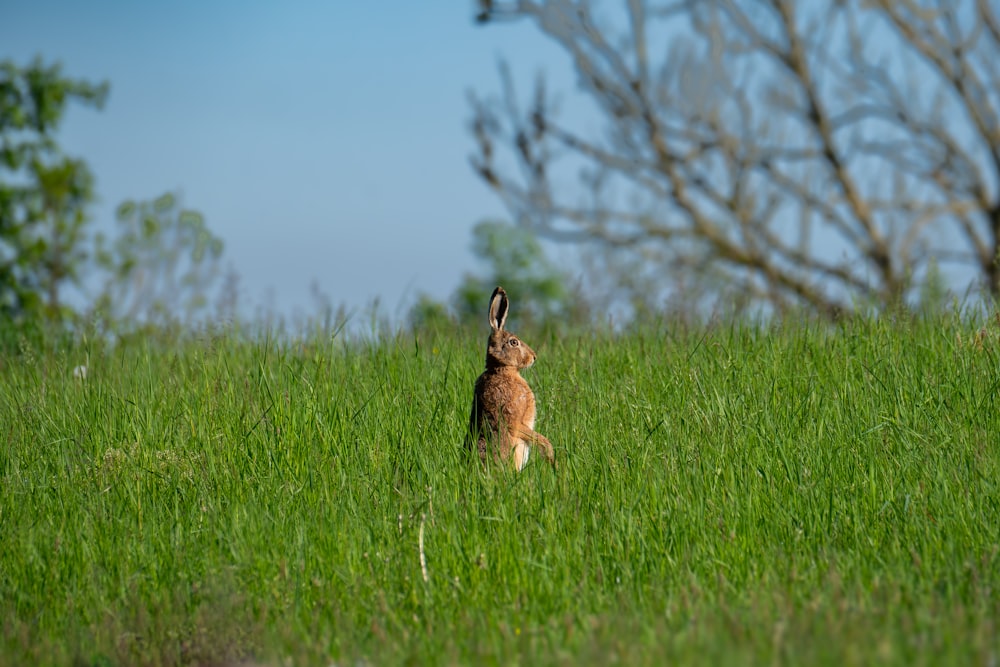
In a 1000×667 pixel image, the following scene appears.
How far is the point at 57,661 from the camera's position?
4.19 m

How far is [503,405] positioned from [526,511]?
0.80m

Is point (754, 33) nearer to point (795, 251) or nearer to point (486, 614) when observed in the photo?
point (795, 251)

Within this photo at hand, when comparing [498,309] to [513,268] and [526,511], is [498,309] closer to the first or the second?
[526,511]

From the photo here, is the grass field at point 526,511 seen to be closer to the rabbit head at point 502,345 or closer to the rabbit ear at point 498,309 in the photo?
the rabbit head at point 502,345

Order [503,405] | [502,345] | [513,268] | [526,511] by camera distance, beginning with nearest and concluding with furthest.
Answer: [526,511]
[503,405]
[502,345]
[513,268]

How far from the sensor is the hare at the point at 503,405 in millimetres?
5613

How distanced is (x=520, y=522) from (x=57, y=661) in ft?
6.78

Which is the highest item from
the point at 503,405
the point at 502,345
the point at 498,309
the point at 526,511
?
the point at 498,309

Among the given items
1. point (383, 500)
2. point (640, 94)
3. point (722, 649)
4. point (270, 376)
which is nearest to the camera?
point (722, 649)

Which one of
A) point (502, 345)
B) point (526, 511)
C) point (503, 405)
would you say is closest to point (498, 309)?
point (502, 345)

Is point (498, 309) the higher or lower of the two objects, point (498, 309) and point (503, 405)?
the higher

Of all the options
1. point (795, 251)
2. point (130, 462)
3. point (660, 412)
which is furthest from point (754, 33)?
point (130, 462)

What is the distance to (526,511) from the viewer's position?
503 cm

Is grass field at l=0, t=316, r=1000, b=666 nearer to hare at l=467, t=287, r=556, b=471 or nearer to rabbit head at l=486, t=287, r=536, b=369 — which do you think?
hare at l=467, t=287, r=556, b=471
